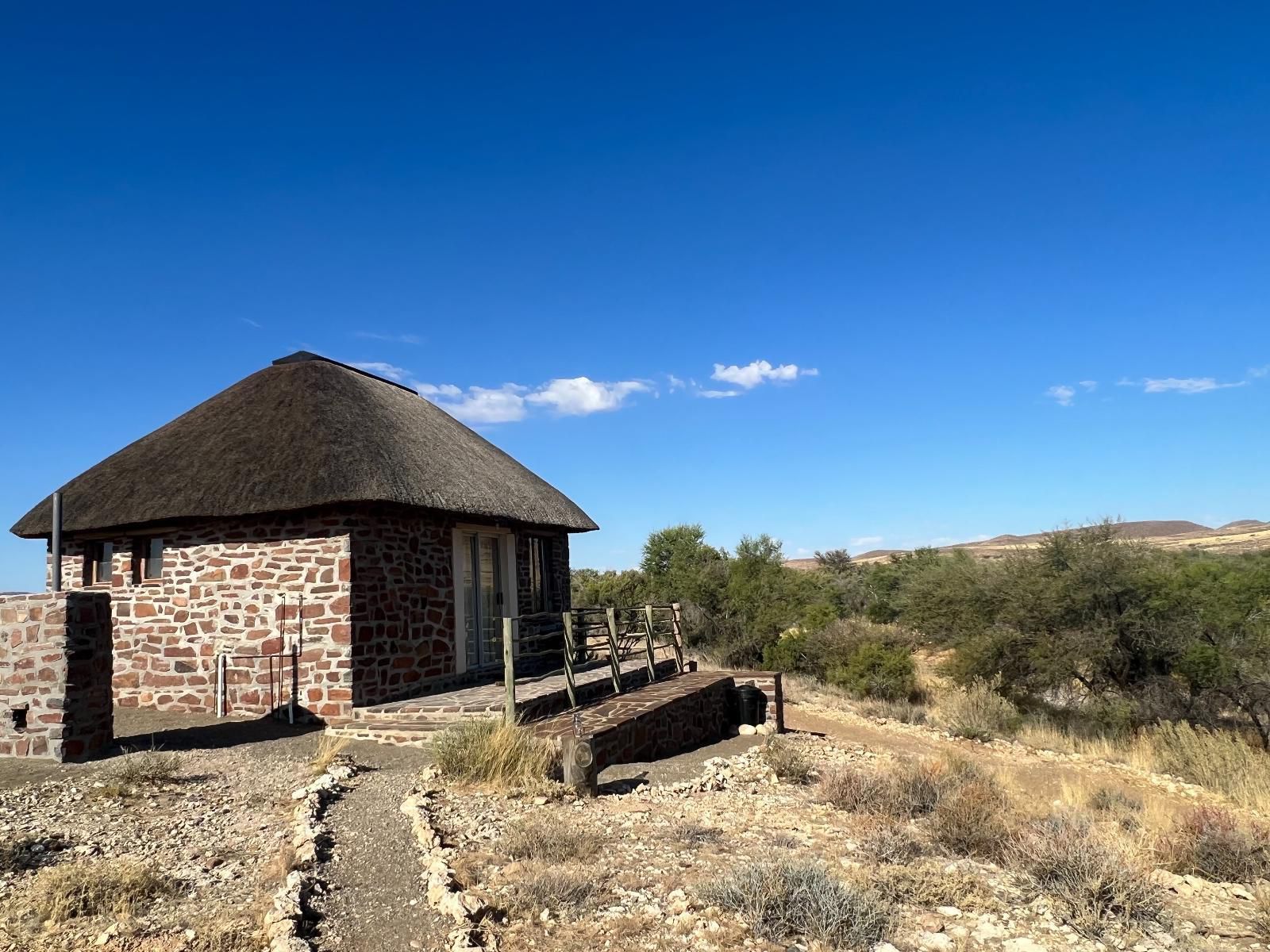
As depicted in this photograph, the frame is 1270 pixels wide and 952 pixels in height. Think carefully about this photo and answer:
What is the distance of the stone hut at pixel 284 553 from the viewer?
10422 millimetres

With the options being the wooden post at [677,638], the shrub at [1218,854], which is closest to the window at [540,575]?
the wooden post at [677,638]

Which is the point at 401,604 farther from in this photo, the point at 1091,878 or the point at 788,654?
the point at 788,654

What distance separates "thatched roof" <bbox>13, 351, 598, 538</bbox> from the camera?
34.8 feet

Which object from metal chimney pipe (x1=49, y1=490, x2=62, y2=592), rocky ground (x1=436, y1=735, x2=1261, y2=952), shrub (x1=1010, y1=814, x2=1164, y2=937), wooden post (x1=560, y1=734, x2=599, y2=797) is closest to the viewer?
rocky ground (x1=436, y1=735, x2=1261, y2=952)

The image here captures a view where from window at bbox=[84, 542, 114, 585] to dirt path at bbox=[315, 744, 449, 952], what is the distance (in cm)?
673

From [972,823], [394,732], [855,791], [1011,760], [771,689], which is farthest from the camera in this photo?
[771,689]

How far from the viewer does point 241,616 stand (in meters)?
10.8

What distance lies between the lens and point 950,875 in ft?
17.7

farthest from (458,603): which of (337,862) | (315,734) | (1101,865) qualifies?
(1101,865)

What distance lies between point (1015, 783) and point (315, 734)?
25.9ft

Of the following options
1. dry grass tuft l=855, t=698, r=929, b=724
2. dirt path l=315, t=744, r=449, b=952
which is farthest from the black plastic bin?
dirt path l=315, t=744, r=449, b=952

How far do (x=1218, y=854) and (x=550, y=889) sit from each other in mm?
4875

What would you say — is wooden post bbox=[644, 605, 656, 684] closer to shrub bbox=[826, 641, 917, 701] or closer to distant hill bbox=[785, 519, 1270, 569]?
shrub bbox=[826, 641, 917, 701]

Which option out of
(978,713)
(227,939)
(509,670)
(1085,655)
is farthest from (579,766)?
(1085,655)
